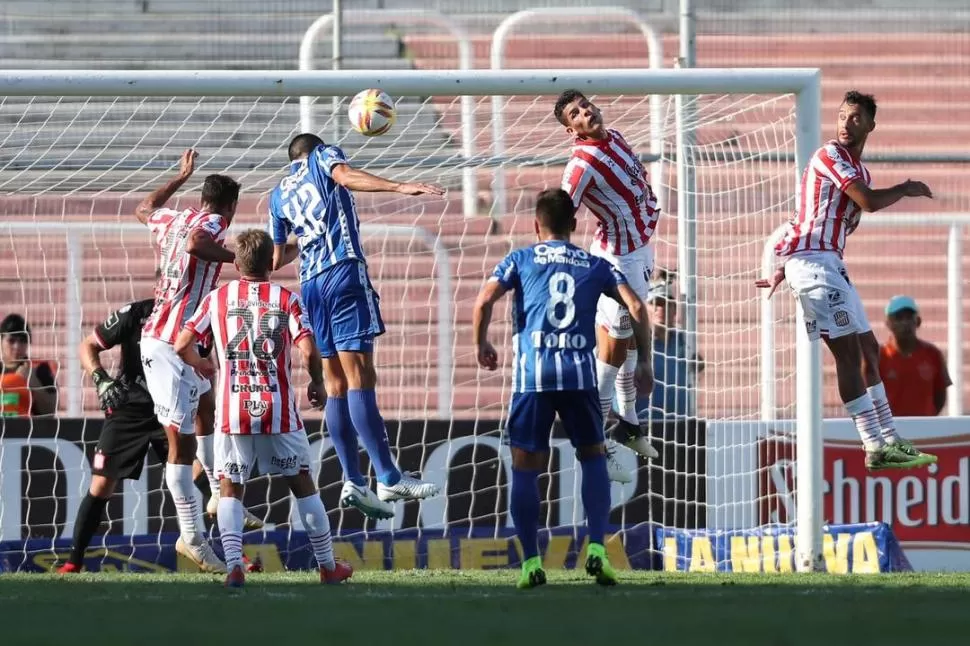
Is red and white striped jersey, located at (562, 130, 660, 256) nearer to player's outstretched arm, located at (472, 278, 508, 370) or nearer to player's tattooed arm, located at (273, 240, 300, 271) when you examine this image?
player's tattooed arm, located at (273, 240, 300, 271)

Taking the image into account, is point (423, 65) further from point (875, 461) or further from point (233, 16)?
point (875, 461)

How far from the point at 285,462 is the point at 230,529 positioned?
448 mm

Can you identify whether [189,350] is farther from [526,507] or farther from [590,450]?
[590,450]

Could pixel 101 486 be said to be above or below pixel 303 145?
below

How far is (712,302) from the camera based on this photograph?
1225cm

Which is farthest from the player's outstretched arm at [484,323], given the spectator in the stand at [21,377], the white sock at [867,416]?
the spectator in the stand at [21,377]

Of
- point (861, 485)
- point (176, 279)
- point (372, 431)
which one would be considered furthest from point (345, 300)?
point (861, 485)

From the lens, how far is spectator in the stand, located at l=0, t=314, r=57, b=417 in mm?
12234

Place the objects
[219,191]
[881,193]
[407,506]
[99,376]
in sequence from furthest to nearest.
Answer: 1. [407,506]
2. [99,376]
3. [219,191]
4. [881,193]

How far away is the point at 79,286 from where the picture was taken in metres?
12.6

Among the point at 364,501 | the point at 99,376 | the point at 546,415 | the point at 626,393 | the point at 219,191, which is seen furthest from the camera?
the point at 626,393

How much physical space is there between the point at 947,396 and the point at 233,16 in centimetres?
700

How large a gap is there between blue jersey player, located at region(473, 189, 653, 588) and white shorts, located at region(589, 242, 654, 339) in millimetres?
1579

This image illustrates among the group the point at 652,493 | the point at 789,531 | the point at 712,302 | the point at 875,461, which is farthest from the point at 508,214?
the point at 875,461
